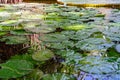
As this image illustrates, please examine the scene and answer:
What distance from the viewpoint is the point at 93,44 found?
55.7 inches

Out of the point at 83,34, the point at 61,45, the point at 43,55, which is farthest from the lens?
the point at 83,34

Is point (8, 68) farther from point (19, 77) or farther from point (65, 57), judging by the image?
point (65, 57)

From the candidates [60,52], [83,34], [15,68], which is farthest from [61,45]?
[15,68]

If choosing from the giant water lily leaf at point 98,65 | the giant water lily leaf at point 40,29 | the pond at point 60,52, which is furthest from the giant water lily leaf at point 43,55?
the giant water lily leaf at point 40,29

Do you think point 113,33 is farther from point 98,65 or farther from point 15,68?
point 15,68

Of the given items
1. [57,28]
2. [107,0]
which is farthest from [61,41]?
[107,0]

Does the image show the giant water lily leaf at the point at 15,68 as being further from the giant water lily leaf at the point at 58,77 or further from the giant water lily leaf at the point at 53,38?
the giant water lily leaf at the point at 53,38

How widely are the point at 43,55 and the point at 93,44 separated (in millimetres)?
350

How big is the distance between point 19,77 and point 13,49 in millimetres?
440

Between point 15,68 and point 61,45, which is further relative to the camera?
point 61,45

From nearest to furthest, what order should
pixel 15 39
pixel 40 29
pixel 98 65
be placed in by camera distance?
1. pixel 98 65
2. pixel 15 39
3. pixel 40 29

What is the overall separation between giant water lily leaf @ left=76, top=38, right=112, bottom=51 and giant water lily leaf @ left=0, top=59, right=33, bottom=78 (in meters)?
0.40

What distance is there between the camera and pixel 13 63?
111 centimetres

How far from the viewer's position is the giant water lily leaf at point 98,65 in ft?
3.40
